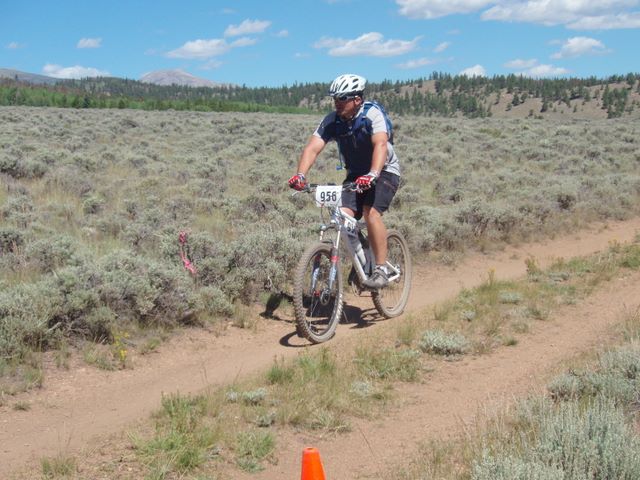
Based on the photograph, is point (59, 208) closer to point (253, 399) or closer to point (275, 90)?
point (253, 399)

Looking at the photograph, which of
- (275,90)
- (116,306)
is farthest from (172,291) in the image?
(275,90)

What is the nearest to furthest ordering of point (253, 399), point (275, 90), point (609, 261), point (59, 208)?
point (253, 399), point (609, 261), point (59, 208), point (275, 90)

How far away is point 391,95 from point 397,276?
431 feet

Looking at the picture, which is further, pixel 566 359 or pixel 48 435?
pixel 566 359

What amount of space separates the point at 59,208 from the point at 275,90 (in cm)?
16347

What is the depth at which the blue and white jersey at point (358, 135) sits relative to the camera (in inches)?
248

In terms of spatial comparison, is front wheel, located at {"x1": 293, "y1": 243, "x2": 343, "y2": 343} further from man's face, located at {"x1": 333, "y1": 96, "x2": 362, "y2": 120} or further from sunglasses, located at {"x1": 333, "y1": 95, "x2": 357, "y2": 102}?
sunglasses, located at {"x1": 333, "y1": 95, "x2": 357, "y2": 102}

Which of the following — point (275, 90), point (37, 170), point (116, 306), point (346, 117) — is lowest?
point (116, 306)

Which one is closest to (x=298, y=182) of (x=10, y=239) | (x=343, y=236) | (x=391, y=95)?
(x=343, y=236)

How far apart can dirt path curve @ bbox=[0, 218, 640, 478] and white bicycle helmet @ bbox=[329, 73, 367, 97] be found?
8.02ft

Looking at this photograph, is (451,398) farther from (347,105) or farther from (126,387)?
(347,105)

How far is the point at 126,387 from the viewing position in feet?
17.1

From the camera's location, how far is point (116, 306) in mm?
6035

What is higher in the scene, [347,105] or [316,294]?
[347,105]
